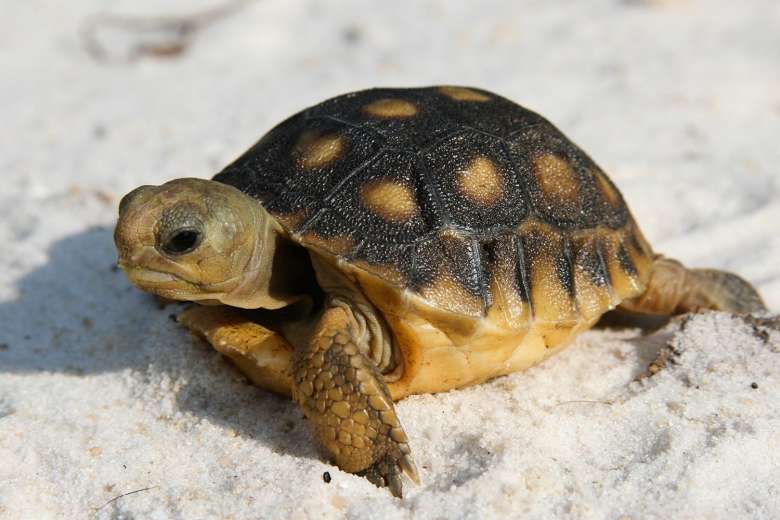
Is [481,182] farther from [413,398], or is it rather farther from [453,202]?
[413,398]

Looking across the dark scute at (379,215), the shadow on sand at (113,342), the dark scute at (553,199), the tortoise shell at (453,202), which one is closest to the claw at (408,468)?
the shadow on sand at (113,342)

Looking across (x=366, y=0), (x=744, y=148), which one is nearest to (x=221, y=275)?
(x=744, y=148)

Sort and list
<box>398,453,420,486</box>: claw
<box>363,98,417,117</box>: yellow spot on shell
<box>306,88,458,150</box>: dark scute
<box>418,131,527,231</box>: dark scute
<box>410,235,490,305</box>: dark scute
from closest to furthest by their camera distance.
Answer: <box>398,453,420,486</box>: claw < <box>410,235,490,305</box>: dark scute < <box>418,131,527,231</box>: dark scute < <box>306,88,458,150</box>: dark scute < <box>363,98,417,117</box>: yellow spot on shell

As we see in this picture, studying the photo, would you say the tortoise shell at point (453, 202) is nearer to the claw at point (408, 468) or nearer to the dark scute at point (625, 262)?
the dark scute at point (625, 262)

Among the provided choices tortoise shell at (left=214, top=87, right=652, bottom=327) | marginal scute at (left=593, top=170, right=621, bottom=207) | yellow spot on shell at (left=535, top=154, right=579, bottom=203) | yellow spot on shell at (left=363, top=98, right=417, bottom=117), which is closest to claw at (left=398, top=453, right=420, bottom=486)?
tortoise shell at (left=214, top=87, right=652, bottom=327)

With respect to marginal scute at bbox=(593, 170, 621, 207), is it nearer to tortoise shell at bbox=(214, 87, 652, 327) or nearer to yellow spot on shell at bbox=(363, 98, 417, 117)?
tortoise shell at bbox=(214, 87, 652, 327)
